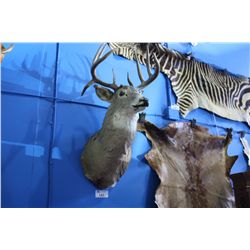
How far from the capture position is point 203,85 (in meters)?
1.71

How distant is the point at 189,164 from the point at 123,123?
0.48 meters

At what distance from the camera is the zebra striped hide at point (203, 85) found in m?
1.61

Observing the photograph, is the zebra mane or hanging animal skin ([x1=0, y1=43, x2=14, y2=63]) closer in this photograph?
hanging animal skin ([x1=0, y1=43, x2=14, y2=63])

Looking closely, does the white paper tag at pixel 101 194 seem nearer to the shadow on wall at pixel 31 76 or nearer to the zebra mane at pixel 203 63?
the shadow on wall at pixel 31 76

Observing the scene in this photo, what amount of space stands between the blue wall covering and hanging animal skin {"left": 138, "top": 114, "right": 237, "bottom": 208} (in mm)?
53

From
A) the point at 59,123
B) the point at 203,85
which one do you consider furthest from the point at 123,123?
the point at 203,85

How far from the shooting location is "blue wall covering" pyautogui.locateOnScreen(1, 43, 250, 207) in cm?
129

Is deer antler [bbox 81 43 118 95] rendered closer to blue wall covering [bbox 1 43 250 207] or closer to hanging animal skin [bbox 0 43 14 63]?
blue wall covering [bbox 1 43 250 207]

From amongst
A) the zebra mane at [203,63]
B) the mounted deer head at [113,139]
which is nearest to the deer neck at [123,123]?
the mounted deer head at [113,139]

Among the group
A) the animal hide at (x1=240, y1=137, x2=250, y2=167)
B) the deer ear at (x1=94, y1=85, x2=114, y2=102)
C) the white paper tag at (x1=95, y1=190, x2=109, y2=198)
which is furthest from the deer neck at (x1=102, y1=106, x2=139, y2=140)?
the animal hide at (x1=240, y1=137, x2=250, y2=167)

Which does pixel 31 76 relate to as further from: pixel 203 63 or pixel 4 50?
pixel 203 63
